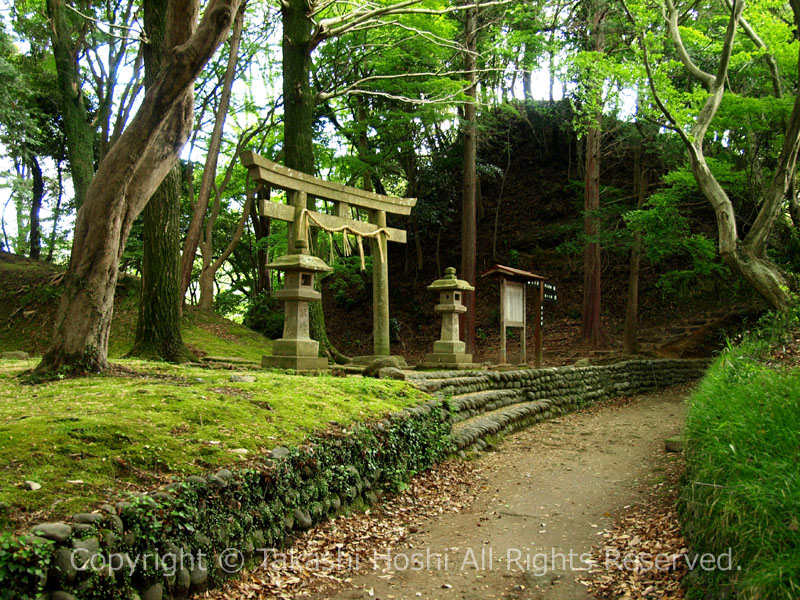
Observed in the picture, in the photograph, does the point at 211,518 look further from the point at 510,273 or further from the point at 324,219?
the point at 510,273

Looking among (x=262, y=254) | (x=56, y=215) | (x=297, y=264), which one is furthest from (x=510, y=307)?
(x=56, y=215)

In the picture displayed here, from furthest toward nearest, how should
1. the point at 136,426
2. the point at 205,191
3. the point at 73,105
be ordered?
the point at 73,105, the point at 205,191, the point at 136,426

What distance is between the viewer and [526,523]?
5.09 metres

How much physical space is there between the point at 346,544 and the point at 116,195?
3.99 meters

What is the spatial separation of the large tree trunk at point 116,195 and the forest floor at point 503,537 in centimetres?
323

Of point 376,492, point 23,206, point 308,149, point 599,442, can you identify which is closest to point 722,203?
point 599,442

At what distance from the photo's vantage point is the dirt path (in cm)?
384

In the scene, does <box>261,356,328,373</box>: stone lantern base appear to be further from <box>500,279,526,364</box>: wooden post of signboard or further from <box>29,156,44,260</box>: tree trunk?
<box>29,156,44,260</box>: tree trunk

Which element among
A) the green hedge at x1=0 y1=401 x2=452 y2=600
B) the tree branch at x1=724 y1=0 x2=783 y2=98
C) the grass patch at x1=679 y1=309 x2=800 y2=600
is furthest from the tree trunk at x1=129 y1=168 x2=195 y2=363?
the tree branch at x1=724 y1=0 x2=783 y2=98

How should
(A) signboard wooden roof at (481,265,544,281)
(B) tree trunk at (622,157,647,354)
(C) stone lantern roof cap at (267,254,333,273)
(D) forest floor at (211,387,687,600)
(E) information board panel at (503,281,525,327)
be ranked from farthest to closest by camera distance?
(B) tree trunk at (622,157,647,354), (E) information board panel at (503,281,525,327), (A) signboard wooden roof at (481,265,544,281), (C) stone lantern roof cap at (267,254,333,273), (D) forest floor at (211,387,687,600)

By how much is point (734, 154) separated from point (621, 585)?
14.8 m

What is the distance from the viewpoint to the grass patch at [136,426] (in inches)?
121

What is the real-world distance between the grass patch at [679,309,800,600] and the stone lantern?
17.1 ft

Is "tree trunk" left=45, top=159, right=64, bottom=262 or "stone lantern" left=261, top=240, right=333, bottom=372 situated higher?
"tree trunk" left=45, top=159, right=64, bottom=262
